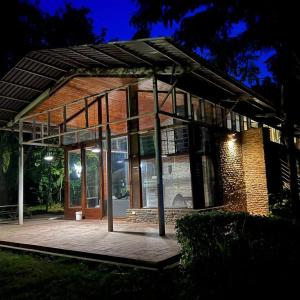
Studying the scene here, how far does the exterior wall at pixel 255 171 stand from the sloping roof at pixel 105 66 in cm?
118

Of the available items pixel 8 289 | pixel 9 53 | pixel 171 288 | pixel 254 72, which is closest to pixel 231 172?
pixel 254 72

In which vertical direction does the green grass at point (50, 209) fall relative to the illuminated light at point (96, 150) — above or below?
below

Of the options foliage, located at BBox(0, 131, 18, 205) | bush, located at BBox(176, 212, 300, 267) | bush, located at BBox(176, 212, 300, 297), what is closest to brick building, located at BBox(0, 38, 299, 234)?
bush, located at BBox(176, 212, 300, 267)

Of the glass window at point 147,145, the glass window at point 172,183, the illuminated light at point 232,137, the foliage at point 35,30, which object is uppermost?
the foliage at point 35,30

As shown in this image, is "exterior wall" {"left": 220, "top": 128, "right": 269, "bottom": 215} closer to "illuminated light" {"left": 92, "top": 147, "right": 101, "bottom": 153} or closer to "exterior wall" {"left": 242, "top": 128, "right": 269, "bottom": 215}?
"exterior wall" {"left": 242, "top": 128, "right": 269, "bottom": 215}

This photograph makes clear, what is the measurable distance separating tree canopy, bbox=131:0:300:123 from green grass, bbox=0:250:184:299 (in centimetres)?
857

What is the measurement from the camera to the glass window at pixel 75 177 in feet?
42.5

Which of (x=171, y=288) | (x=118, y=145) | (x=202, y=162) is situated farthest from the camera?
(x=118, y=145)

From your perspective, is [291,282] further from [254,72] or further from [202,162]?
[254,72]

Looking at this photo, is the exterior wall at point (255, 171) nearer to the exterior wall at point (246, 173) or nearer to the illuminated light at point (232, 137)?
the exterior wall at point (246, 173)

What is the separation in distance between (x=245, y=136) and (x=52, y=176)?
515 inches

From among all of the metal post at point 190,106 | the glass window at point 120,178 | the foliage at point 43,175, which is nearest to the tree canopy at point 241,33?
the metal post at point 190,106

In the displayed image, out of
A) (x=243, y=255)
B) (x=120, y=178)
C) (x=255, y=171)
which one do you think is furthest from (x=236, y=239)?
(x=120, y=178)

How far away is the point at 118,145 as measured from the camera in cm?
1284
